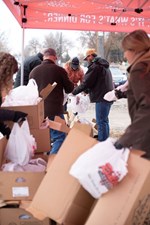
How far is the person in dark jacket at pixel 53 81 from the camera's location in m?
4.45

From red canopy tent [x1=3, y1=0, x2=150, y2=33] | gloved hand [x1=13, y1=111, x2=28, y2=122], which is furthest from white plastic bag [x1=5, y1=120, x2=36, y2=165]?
red canopy tent [x1=3, y1=0, x2=150, y2=33]

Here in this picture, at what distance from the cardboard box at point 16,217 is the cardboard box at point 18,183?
0.32 feet

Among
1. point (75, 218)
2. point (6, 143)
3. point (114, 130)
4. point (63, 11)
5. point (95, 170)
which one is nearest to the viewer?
point (95, 170)

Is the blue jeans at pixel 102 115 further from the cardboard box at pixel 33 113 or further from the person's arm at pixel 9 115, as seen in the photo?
the person's arm at pixel 9 115

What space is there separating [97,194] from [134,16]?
426cm

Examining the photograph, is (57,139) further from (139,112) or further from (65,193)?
(139,112)

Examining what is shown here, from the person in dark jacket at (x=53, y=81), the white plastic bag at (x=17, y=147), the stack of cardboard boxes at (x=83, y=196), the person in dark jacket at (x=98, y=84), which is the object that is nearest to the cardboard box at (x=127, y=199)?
the stack of cardboard boxes at (x=83, y=196)

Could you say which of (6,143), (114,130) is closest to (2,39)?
(114,130)

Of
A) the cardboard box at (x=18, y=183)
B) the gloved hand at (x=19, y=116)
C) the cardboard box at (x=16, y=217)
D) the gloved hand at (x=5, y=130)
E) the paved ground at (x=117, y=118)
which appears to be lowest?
the cardboard box at (x=16, y=217)

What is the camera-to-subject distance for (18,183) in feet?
8.29

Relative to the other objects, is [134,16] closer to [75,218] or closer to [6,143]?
[6,143]

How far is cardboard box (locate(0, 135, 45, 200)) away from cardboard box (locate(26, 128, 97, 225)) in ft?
1.08

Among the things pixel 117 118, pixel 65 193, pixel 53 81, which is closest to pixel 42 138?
pixel 65 193

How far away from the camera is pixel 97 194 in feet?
6.70
